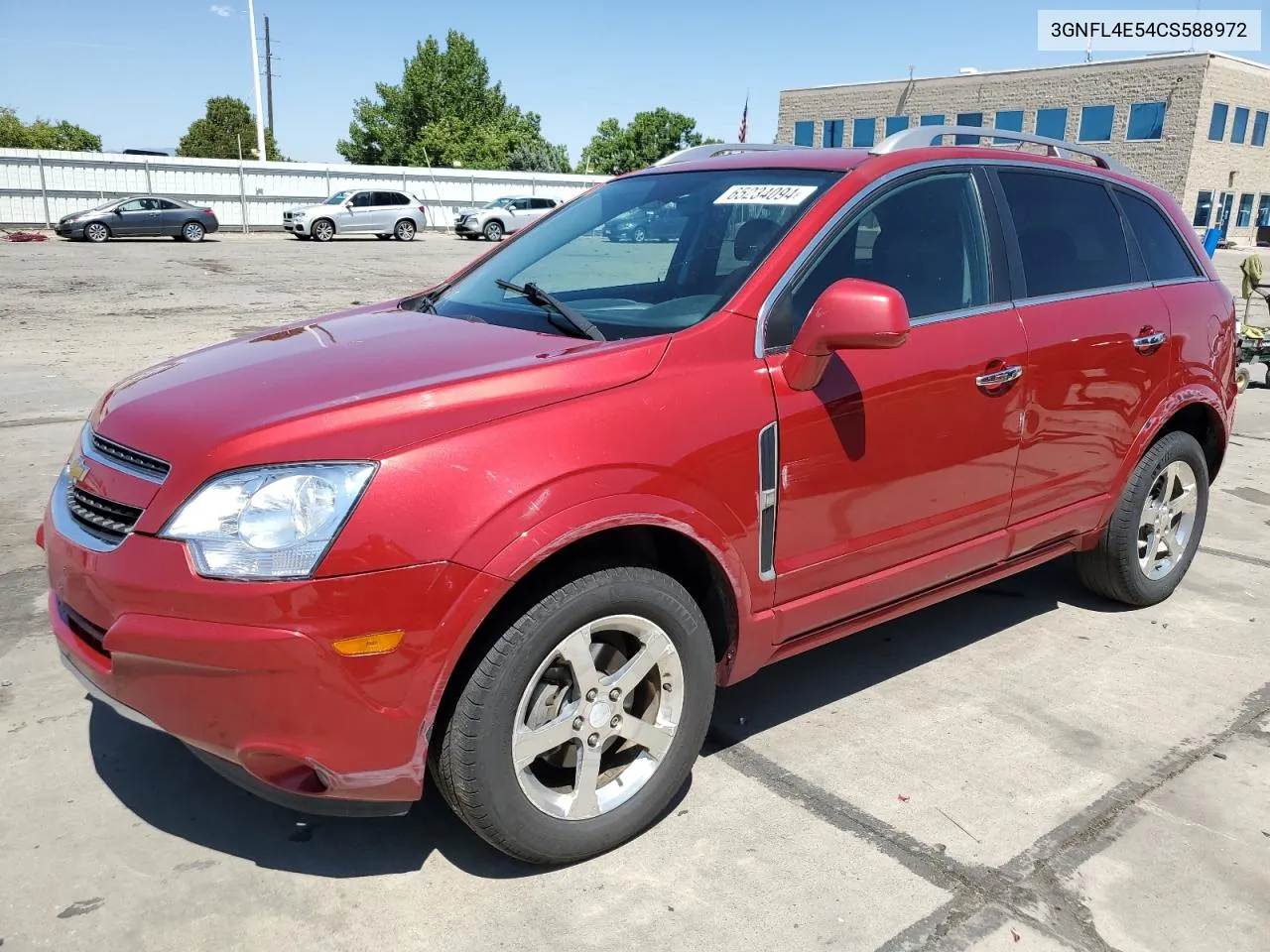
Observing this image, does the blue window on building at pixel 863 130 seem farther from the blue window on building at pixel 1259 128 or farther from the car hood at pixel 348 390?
the car hood at pixel 348 390

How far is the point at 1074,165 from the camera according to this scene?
13.2 feet

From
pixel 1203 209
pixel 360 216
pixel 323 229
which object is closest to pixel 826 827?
pixel 323 229

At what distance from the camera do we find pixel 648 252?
145 inches

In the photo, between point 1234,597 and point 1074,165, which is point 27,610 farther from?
point 1234,597

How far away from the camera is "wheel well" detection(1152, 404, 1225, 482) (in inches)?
172

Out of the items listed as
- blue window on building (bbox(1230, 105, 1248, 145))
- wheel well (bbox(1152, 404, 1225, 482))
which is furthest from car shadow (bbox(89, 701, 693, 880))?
blue window on building (bbox(1230, 105, 1248, 145))

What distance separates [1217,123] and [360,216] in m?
39.4

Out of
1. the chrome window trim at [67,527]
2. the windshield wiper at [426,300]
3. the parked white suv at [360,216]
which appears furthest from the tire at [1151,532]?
the parked white suv at [360,216]

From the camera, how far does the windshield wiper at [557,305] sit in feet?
9.49

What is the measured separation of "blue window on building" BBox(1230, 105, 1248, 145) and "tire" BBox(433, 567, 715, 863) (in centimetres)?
5659

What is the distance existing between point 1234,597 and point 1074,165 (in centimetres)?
214

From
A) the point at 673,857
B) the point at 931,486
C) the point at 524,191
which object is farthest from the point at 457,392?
the point at 524,191

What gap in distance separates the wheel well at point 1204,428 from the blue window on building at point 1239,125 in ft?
176

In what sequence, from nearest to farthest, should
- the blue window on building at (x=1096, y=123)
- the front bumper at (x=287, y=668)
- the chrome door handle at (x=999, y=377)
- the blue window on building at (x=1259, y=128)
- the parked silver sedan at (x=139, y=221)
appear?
the front bumper at (x=287, y=668) → the chrome door handle at (x=999, y=377) → the parked silver sedan at (x=139, y=221) → the blue window on building at (x=1096, y=123) → the blue window on building at (x=1259, y=128)
